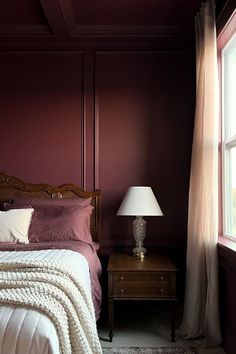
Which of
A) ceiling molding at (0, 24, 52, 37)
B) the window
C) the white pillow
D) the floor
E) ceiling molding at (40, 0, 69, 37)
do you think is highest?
ceiling molding at (0, 24, 52, 37)

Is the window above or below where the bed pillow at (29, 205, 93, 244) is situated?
above

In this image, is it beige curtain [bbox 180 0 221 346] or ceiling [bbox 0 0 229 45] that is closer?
beige curtain [bbox 180 0 221 346]

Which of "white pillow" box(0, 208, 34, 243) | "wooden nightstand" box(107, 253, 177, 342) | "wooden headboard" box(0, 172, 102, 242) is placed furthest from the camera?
"wooden headboard" box(0, 172, 102, 242)

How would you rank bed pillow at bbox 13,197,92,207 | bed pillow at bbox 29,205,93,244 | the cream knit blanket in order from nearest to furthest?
the cream knit blanket → bed pillow at bbox 29,205,93,244 → bed pillow at bbox 13,197,92,207

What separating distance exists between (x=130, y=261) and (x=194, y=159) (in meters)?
1.04

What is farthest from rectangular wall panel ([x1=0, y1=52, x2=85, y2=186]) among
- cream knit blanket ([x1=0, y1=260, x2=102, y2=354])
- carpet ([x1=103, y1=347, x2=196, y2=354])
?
cream knit blanket ([x1=0, y1=260, x2=102, y2=354])

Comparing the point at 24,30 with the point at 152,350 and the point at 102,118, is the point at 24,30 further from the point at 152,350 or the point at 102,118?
the point at 152,350

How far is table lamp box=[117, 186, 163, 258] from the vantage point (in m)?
3.24

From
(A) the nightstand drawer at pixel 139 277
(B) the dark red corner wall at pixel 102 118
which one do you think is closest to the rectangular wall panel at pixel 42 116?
(B) the dark red corner wall at pixel 102 118

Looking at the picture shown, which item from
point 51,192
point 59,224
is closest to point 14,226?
point 59,224

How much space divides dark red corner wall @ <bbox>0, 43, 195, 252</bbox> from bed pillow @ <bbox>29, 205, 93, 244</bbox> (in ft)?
1.38

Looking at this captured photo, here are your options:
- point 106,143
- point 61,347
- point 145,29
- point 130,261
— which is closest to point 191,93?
point 145,29

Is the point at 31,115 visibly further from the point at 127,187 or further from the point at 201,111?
the point at 201,111

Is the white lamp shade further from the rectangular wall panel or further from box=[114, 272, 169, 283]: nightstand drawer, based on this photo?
the rectangular wall panel
